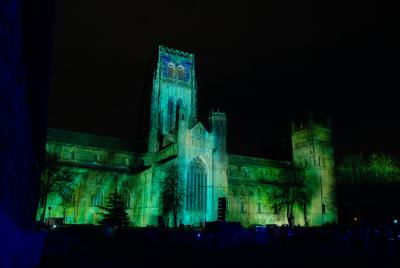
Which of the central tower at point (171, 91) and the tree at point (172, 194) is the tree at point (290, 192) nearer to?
the central tower at point (171, 91)

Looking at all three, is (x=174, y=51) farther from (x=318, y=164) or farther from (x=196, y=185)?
(x=318, y=164)

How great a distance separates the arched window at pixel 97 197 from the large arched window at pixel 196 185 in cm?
1457

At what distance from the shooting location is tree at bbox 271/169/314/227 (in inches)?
2869

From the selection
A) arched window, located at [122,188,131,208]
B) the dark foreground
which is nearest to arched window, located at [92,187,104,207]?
arched window, located at [122,188,131,208]

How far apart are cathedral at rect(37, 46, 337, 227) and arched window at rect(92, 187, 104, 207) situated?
13 centimetres

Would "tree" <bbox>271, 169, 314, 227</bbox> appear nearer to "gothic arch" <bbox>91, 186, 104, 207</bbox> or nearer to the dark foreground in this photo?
"gothic arch" <bbox>91, 186, 104, 207</bbox>

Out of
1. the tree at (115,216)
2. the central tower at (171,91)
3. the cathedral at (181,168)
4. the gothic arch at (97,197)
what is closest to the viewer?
the tree at (115,216)

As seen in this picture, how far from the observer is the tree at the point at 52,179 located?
47000 mm

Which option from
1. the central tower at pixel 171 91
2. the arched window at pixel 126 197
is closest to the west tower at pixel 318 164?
the central tower at pixel 171 91

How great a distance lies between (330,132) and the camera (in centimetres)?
8612

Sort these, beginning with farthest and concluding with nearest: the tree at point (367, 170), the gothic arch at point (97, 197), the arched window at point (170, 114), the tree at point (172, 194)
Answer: the tree at point (367, 170) → the arched window at point (170, 114) → the gothic arch at point (97, 197) → the tree at point (172, 194)

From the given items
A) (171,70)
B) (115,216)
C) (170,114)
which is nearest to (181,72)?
(171,70)

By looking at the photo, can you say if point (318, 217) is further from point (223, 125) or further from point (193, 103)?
point (193, 103)

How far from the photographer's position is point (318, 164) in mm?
82188
